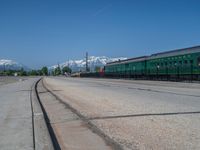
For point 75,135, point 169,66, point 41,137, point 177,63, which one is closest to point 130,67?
point 169,66

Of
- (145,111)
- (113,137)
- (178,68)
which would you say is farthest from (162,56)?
(113,137)

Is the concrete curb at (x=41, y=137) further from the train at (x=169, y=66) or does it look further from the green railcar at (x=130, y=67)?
the green railcar at (x=130, y=67)

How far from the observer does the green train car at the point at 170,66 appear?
35631mm

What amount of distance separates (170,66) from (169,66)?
7.3 inches

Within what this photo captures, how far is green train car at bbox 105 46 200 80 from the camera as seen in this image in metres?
35.6

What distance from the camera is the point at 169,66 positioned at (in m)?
41.8

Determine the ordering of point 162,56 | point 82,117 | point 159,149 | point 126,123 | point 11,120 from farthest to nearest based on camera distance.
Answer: point 162,56
point 82,117
point 11,120
point 126,123
point 159,149

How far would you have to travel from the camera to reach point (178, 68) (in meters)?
39.2

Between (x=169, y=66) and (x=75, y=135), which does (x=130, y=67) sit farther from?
(x=75, y=135)

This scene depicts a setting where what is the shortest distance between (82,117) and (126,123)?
1.97 m

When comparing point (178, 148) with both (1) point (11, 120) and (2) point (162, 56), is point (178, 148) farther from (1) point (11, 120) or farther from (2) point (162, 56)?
(2) point (162, 56)

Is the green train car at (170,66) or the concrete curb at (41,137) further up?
the green train car at (170,66)

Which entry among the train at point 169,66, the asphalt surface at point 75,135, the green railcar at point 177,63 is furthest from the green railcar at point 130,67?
the asphalt surface at point 75,135

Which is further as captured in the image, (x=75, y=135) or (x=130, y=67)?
(x=130, y=67)
